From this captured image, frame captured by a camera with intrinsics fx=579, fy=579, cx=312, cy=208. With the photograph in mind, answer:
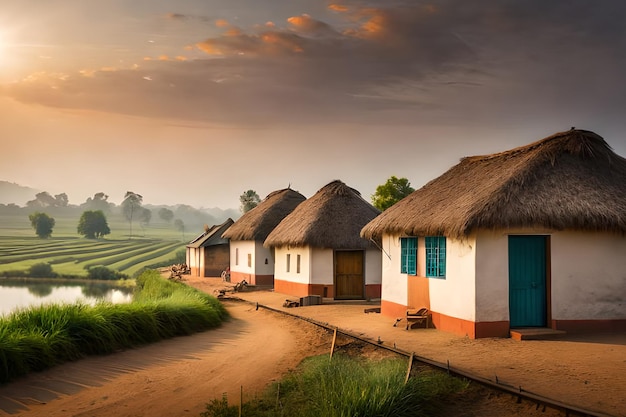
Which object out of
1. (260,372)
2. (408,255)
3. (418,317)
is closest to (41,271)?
(408,255)

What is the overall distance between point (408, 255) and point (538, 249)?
3672 millimetres

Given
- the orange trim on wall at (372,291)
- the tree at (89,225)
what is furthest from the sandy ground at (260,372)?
the tree at (89,225)

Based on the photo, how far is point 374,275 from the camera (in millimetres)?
22281

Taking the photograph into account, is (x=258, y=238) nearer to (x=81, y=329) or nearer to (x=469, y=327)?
(x=469, y=327)

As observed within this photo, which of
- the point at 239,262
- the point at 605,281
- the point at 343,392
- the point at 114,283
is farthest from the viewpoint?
the point at 114,283

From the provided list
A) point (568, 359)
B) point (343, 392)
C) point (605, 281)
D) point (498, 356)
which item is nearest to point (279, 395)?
point (343, 392)

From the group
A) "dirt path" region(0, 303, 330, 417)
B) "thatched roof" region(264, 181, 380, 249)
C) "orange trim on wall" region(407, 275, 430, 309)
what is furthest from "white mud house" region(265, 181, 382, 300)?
"dirt path" region(0, 303, 330, 417)

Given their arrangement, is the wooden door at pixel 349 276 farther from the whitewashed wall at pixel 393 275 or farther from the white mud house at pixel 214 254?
the white mud house at pixel 214 254

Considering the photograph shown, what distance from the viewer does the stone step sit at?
468 inches

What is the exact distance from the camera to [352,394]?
23.7 ft

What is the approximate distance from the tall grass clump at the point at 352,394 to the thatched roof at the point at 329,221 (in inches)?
506

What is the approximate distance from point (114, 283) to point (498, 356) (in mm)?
49981

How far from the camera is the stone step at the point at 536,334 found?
11875mm

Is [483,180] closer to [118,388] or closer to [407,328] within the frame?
[407,328]
